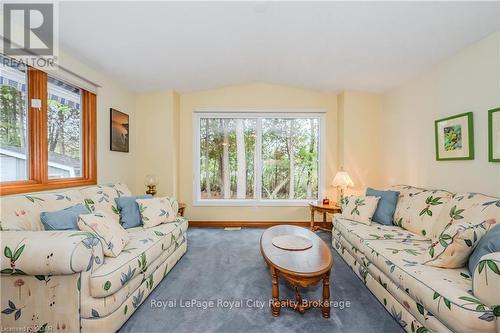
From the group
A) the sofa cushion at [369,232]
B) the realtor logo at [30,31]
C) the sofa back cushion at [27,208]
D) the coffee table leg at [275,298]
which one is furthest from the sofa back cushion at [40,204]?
the sofa cushion at [369,232]

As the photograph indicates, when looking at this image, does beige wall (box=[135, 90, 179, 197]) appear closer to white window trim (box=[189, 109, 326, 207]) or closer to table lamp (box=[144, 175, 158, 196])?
table lamp (box=[144, 175, 158, 196])

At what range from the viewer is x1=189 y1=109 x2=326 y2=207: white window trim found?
4262 mm

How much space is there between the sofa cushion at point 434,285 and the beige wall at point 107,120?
131 inches

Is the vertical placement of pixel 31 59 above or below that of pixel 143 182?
above

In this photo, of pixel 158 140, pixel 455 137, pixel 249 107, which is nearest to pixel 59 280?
pixel 158 140

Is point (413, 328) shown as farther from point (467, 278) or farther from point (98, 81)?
point (98, 81)

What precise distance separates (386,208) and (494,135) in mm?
1204

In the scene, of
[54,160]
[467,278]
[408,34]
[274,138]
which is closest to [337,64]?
[408,34]

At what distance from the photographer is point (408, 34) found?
7.43ft

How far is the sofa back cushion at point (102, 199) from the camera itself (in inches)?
95.3

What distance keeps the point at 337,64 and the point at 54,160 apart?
3546 mm

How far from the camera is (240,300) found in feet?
6.49

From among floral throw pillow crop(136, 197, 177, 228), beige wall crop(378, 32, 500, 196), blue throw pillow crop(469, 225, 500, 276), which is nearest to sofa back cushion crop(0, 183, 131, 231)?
floral throw pillow crop(136, 197, 177, 228)

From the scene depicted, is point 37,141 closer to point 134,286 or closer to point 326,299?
point 134,286
